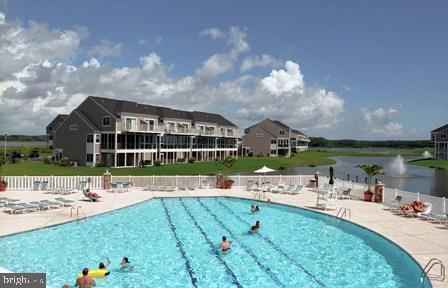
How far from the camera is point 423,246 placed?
13.9 meters

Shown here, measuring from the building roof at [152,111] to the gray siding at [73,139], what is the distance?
4096 mm

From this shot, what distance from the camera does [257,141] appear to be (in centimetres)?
10150

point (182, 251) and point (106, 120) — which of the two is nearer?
point (182, 251)

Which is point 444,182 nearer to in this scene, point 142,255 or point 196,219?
point 196,219

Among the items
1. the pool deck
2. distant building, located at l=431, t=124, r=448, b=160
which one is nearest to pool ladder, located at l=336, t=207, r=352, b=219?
the pool deck

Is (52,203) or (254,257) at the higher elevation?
(52,203)

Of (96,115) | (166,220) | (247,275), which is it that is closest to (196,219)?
(166,220)

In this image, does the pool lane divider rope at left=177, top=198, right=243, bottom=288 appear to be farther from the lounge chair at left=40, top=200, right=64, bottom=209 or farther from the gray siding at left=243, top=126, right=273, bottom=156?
the gray siding at left=243, top=126, right=273, bottom=156

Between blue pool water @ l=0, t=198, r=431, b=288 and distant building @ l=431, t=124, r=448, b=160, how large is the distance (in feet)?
303

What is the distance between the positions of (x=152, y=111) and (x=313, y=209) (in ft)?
150

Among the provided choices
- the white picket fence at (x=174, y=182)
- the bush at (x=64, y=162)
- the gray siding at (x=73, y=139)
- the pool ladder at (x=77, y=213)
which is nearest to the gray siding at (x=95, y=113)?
the gray siding at (x=73, y=139)

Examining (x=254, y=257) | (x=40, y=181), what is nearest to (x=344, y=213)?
(x=254, y=257)

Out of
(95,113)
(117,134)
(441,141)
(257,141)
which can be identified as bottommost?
(117,134)

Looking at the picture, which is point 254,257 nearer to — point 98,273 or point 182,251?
point 182,251
